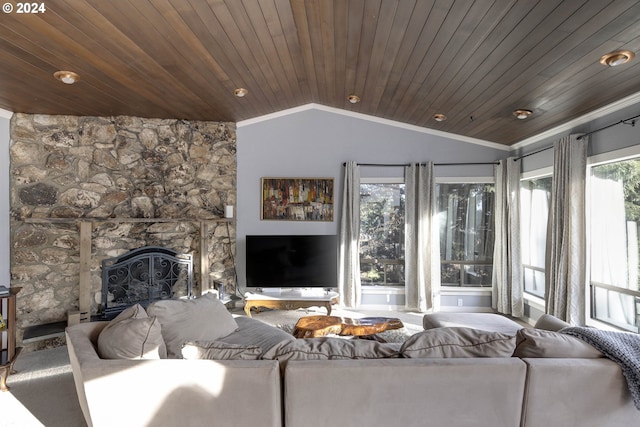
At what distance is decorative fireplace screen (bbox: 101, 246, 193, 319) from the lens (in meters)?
4.49

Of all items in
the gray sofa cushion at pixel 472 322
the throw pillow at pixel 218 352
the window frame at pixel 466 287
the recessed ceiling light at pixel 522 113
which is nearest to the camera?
the throw pillow at pixel 218 352

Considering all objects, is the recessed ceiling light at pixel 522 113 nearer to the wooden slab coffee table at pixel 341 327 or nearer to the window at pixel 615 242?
the window at pixel 615 242

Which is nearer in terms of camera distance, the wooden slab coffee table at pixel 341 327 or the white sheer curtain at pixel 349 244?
the wooden slab coffee table at pixel 341 327

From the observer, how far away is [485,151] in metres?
5.51

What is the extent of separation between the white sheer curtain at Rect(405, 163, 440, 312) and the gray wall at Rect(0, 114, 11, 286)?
4.95m

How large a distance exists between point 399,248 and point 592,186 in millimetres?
2519

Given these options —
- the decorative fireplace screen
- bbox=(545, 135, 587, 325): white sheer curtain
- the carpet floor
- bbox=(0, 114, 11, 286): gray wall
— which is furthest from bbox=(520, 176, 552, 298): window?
bbox=(0, 114, 11, 286): gray wall

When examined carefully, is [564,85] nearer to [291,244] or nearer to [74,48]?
[291,244]

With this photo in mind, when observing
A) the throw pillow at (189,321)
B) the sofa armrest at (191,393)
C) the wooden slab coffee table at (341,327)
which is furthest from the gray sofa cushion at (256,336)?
the sofa armrest at (191,393)

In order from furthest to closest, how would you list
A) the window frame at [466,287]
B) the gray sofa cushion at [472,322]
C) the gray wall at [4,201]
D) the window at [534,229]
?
1. the window frame at [466,287]
2. the window at [534,229]
3. the gray wall at [4,201]
4. the gray sofa cushion at [472,322]

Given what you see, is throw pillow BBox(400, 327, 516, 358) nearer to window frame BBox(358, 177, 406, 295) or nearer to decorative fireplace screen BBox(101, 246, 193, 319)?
window frame BBox(358, 177, 406, 295)

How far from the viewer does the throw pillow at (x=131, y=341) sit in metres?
1.95

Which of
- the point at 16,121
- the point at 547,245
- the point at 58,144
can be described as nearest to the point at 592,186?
the point at 547,245

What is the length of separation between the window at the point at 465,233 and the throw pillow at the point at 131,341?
4491mm
